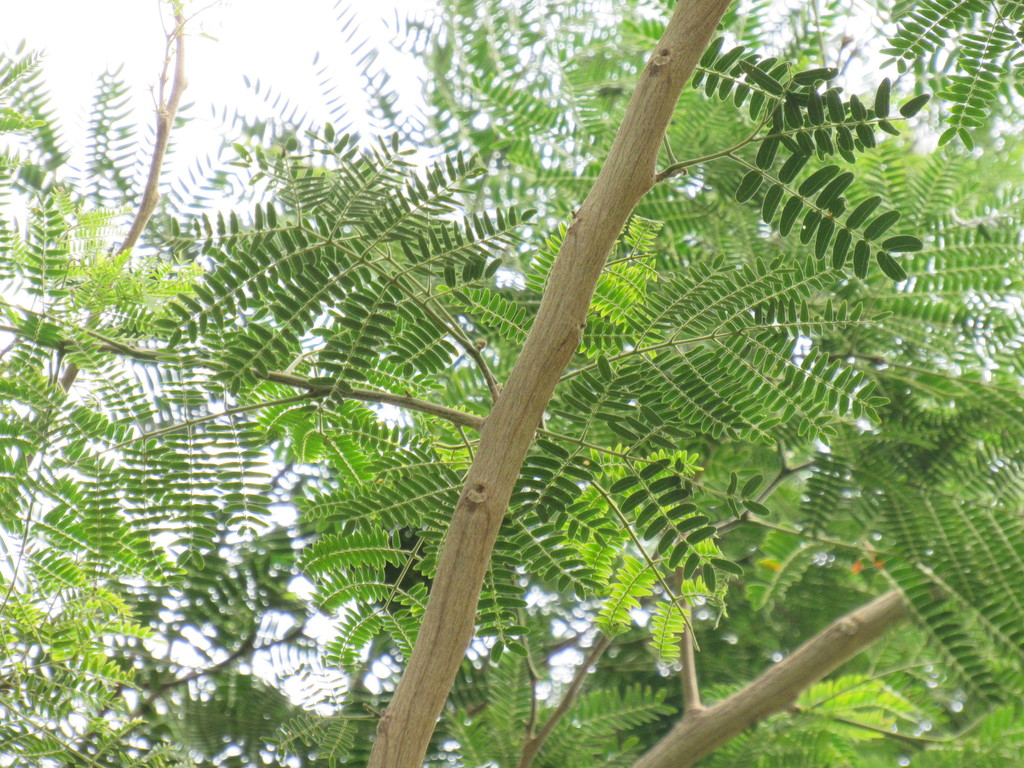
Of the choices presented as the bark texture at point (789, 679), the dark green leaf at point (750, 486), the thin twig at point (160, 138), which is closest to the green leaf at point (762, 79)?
the dark green leaf at point (750, 486)

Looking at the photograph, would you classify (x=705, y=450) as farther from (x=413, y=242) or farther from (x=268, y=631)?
(x=413, y=242)

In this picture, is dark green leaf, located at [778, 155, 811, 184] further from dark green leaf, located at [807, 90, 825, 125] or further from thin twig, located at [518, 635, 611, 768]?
thin twig, located at [518, 635, 611, 768]

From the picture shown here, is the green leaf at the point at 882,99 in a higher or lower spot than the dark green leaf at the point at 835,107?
lower

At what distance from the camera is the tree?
1.65 ft

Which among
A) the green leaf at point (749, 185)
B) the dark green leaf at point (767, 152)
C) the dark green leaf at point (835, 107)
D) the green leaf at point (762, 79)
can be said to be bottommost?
the green leaf at point (749, 185)

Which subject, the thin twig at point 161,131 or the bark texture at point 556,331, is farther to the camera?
Result: the thin twig at point 161,131

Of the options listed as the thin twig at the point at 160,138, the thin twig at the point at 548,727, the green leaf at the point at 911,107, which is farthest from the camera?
the thin twig at the point at 548,727

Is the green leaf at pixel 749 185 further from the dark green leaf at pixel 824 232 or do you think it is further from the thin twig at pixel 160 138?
the thin twig at pixel 160 138

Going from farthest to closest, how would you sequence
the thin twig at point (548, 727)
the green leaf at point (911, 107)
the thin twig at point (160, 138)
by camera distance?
the thin twig at point (548, 727), the thin twig at point (160, 138), the green leaf at point (911, 107)

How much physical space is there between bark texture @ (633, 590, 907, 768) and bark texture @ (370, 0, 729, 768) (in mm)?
604

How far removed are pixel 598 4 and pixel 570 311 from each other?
109 cm

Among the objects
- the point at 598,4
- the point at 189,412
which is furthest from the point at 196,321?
the point at 598,4

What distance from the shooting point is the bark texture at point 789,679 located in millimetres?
983

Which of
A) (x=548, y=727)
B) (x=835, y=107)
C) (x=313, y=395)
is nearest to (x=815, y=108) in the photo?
(x=835, y=107)
